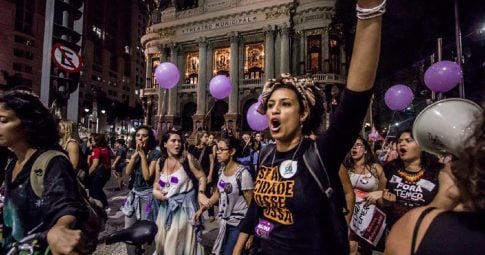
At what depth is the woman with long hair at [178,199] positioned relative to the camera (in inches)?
174

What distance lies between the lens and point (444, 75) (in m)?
9.05

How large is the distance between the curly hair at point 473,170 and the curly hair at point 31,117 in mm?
2329

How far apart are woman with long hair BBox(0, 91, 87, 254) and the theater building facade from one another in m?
25.9

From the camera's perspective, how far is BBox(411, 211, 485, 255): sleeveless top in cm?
94

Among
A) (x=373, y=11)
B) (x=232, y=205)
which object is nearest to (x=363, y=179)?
(x=232, y=205)

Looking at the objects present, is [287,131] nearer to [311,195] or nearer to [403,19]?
[311,195]

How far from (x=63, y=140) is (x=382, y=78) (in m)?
23.6

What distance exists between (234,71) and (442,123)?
30.9m

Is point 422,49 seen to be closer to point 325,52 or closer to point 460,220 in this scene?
point 325,52

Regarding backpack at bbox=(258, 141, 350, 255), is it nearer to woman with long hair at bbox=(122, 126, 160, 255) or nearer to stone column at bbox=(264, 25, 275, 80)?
woman with long hair at bbox=(122, 126, 160, 255)

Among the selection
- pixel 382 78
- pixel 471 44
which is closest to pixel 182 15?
pixel 382 78

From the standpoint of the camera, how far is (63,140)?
5199mm

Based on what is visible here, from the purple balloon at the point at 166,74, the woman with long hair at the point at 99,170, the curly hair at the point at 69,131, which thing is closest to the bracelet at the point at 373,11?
the curly hair at the point at 69,131

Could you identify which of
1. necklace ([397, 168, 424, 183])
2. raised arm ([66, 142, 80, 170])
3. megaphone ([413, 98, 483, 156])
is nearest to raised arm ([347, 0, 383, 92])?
megaphone ([413, 98, 483, 156])
